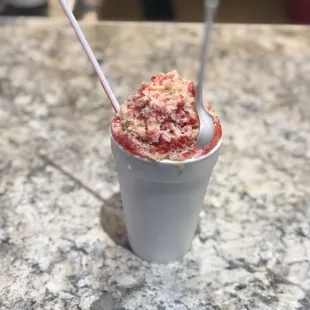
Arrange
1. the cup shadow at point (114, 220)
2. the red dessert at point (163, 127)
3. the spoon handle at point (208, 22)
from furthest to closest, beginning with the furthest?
1. the cup shadow at point (114, 220)
2. the red dessert at point (163, 127)
3. the spoon handle at point (208, 22)

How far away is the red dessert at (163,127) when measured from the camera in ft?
1.87

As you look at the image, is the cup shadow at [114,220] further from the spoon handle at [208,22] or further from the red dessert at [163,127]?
the spoon handle at [208,22]

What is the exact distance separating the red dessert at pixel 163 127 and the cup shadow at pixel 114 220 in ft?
0.63

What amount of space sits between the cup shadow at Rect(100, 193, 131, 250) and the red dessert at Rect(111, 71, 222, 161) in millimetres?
193

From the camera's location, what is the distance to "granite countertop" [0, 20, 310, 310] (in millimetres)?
661

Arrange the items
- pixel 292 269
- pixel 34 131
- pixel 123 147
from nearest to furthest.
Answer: pixel 123 147 < pixel 292 269 < pixel 34 131

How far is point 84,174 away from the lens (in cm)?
83

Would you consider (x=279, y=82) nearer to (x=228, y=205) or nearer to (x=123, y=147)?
(x=228, y=205)

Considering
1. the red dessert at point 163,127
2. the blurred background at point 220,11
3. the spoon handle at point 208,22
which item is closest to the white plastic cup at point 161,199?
the red dessert at point 163,127

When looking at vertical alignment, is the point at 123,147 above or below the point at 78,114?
above

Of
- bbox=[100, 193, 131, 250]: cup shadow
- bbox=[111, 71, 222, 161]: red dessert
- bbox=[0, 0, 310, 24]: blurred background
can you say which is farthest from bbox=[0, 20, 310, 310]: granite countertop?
bbox=[0, 0, 310, 24]: blurred background

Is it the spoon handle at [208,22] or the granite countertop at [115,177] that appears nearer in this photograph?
the spoon handle at [208,22]

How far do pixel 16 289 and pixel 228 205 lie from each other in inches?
13.0

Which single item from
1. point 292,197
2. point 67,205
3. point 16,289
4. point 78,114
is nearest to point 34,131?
point 78,114
